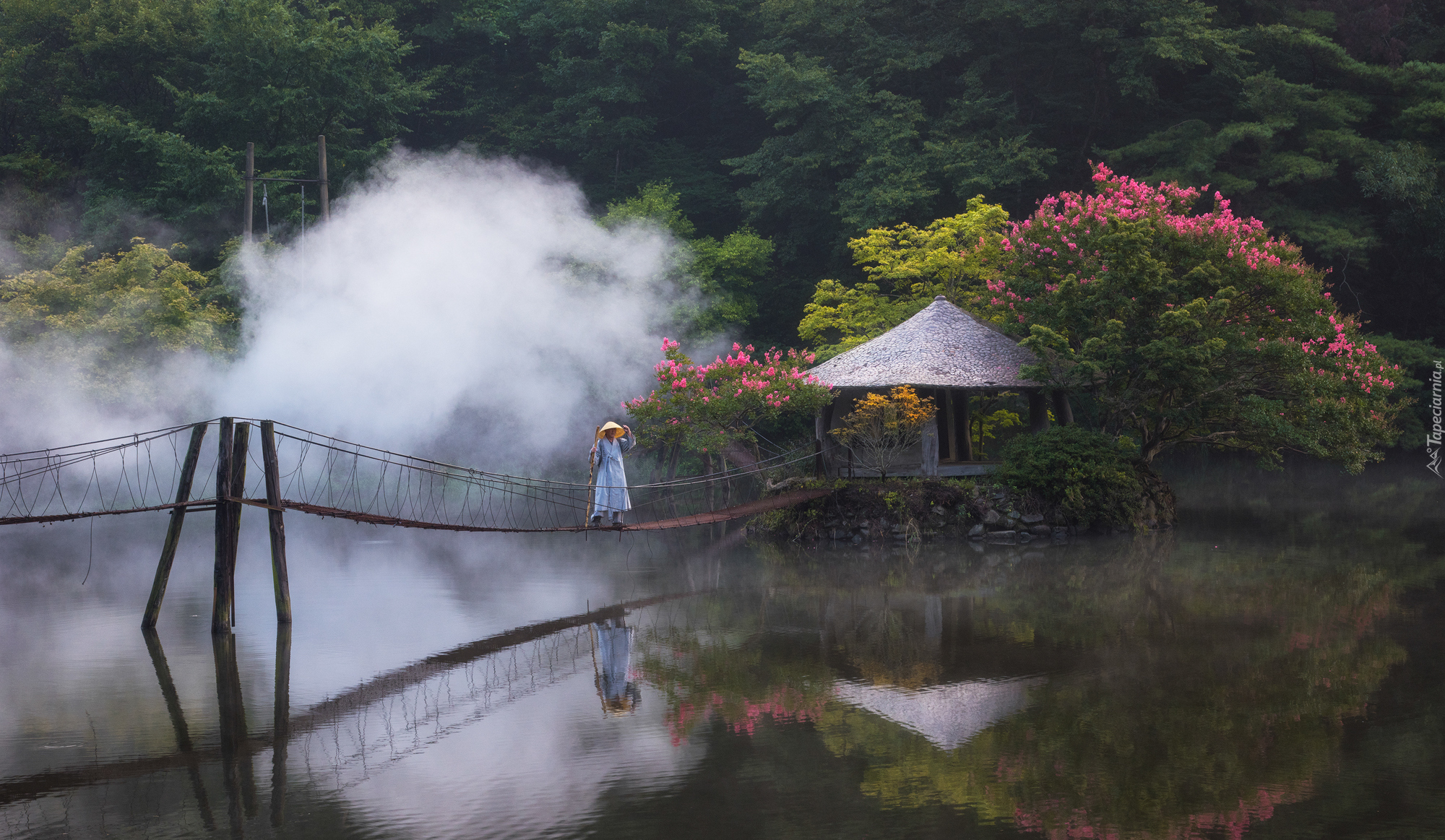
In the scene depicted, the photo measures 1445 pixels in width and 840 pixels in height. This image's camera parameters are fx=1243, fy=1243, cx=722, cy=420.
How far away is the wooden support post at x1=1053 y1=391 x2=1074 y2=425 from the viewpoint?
2036 centimetres

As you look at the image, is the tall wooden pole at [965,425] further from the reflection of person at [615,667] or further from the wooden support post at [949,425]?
the reflection of person at [615,667]

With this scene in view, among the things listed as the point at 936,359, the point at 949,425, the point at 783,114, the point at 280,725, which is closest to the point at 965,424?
the point at 949,425

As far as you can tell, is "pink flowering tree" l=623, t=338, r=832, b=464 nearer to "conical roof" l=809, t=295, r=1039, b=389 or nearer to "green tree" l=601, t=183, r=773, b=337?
"conical roof" l=809, t=295, r=1039, b=389

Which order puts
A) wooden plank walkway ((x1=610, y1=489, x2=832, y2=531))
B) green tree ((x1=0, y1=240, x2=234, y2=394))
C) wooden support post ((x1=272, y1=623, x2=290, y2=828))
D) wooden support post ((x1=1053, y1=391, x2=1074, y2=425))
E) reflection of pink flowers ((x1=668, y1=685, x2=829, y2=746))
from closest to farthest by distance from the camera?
wooden support post ((x1=272, y1=623, x2=290, y2=828)) < reflection of pink flowers ((x1=668, y1=685, x2=829, y2=746)) < wooden plank walkway ((x1=610, y1=489, x2=832, y2=531)) < wooden support post ((x1=1053, y1=391, x2=1074, y2=425)) < green tree ((x1=0, y1=240, x2=234, y2=394))

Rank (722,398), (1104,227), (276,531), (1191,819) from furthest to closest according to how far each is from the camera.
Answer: (722,398)
(1104,227)
(276,531)
(1191,819)

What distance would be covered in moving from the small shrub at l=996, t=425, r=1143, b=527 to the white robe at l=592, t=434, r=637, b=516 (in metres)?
5.87

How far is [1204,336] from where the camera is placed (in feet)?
57.1

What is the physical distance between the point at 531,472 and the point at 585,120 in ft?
38.3

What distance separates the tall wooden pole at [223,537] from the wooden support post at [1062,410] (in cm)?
1331

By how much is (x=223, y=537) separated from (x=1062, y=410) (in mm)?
13640

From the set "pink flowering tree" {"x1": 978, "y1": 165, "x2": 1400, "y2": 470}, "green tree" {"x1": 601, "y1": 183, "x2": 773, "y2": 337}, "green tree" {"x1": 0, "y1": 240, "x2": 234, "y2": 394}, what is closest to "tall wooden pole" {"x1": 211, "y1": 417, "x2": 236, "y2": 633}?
"pink flowering tree" {"x1": 978, "y1": 165, "x2": 1400, "y2": 470}

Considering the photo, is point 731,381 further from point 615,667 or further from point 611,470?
point 615,667

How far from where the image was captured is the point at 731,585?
1423 centimetres

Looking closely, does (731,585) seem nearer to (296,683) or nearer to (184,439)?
(296,683)
